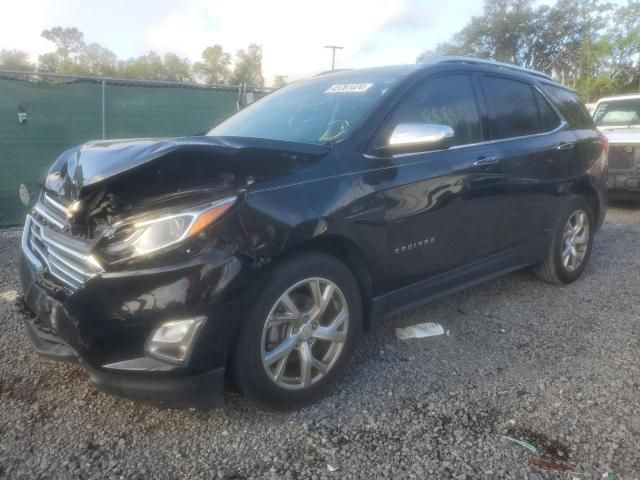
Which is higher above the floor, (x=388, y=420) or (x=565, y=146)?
(x=565, y=146)

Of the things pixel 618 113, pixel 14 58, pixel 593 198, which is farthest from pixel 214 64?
pixel 593 198

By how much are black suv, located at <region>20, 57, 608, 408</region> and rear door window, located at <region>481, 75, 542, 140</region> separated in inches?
1.0

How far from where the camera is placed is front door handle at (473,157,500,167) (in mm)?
3337

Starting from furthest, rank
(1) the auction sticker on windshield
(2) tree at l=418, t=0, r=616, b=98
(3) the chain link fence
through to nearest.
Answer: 1. (2) tree at l=418, t=0, r=616, b=98
2. (3) the chain link fence
3. (1) the auction sticker on windshield

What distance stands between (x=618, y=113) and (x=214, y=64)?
2022 inches

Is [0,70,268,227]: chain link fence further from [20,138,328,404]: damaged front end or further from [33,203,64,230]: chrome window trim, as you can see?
[20,138,328,404]: damaged front end

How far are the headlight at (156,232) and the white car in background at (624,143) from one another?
764 centimetres

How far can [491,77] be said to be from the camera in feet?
12.3

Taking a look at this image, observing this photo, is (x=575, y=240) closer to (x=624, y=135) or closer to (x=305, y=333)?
(x=305, y=333)

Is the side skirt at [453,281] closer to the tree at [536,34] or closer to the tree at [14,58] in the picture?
the tree at [536,34]

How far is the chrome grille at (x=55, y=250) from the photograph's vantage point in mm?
2137

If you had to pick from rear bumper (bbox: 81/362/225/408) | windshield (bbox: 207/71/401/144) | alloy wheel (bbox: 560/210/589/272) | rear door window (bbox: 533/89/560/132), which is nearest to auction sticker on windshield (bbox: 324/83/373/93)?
windshield (bbox: 207/71/401/144)

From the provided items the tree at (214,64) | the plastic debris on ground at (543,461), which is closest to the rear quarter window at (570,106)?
the plastic debris on ground at (543,461)

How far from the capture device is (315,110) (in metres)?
3.20
